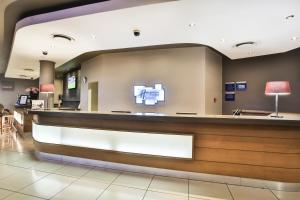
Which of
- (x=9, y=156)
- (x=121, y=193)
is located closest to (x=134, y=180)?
(x=121, y=193)

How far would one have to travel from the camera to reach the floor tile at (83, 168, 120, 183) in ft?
9.99

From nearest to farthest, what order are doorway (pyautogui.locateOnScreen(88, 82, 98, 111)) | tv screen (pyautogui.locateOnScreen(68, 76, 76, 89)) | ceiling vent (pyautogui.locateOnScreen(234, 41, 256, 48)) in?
ceiling vent (pyautogui.locateOnScreen(234, 41, 256, 48)) < doorway (pyautogui.locateOnScreen(88, 82, 98, 111)) < tv screen (pyautogui.locateOnScreen(68, 76, 76, 89))

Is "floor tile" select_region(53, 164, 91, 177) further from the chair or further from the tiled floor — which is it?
the chair

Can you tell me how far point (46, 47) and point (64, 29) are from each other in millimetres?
1710

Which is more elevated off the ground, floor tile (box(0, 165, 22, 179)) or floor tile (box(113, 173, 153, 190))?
floor tile (box(0, 165, 22, 179))

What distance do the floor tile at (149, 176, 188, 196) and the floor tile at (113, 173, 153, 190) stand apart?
0.33ft

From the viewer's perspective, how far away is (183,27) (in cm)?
404

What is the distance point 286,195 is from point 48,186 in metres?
3.28

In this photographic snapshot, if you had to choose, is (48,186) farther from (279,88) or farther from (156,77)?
(156,77)

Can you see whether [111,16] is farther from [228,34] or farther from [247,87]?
[247,87]

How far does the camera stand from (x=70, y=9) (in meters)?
3.59

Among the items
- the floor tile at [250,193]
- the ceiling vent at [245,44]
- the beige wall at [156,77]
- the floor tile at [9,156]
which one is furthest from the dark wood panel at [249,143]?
the floor tile at [9,156]

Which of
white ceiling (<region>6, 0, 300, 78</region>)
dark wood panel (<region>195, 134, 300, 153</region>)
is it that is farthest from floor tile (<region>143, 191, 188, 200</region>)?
white ceiling (<region>6, 0, 300, 78</region>)

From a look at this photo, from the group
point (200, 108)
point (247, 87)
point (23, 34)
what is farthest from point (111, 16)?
point (247, 87)
